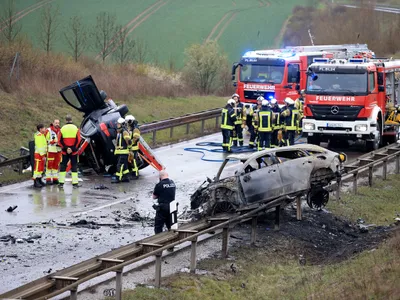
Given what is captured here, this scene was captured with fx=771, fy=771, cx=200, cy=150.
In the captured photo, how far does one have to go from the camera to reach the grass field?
191 ft

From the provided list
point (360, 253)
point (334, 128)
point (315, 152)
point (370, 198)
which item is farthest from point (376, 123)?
point (360, 253)

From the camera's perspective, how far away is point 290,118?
22.9 meters

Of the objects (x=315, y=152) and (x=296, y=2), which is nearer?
(x=315, y=152)

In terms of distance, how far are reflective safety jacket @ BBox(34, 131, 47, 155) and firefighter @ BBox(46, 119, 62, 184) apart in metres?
0.12

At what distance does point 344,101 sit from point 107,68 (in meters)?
15.4

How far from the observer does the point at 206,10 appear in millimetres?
70438

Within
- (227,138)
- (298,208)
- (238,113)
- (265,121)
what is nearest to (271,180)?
(298,208)

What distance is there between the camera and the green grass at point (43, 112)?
24266mm

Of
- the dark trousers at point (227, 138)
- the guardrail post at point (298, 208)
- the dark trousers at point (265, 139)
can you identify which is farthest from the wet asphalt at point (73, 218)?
the guardrail post at point (298, 208)

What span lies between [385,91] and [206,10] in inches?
1863

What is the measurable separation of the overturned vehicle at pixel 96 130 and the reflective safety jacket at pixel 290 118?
4742mm

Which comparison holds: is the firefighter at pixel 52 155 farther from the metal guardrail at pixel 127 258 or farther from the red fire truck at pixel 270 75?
the red fire truck at pixel 270 75

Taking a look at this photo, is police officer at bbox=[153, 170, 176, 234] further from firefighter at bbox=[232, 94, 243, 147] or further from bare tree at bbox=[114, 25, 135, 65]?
bare tree at bbox=[114, 25, 135, 65]

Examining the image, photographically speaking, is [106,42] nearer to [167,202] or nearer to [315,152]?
[315,152]
